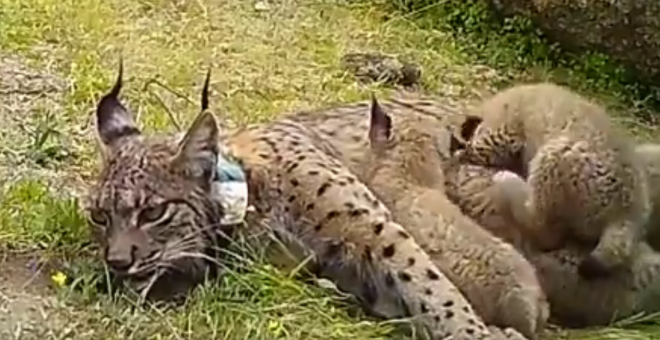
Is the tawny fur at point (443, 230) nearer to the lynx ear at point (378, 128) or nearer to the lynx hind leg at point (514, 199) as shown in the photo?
the lynx ear at point (378, 128)

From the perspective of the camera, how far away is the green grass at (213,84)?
466cm

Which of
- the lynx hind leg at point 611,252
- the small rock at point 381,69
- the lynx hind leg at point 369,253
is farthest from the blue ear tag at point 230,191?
the small rock at point 381,69

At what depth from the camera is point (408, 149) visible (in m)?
5.29

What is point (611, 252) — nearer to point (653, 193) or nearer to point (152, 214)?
point (653, 193)

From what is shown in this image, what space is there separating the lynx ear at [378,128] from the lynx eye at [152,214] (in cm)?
87

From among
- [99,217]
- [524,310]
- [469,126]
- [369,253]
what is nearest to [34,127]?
[99,217]

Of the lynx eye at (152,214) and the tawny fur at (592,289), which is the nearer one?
the lynx eye at (152,214)

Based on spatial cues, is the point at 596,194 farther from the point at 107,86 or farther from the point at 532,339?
the point at 107,86

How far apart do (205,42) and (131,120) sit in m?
2.42

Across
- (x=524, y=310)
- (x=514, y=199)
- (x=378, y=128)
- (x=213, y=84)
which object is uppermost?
(x=378, y=128)

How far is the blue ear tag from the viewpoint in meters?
4.87

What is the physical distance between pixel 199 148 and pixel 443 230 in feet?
2.56

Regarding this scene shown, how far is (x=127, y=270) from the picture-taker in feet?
15.2

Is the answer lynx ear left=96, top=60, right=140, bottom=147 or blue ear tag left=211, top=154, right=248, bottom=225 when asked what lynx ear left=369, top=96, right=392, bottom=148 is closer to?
blue ear tag left=211, top=154, right=248, bottom=225
